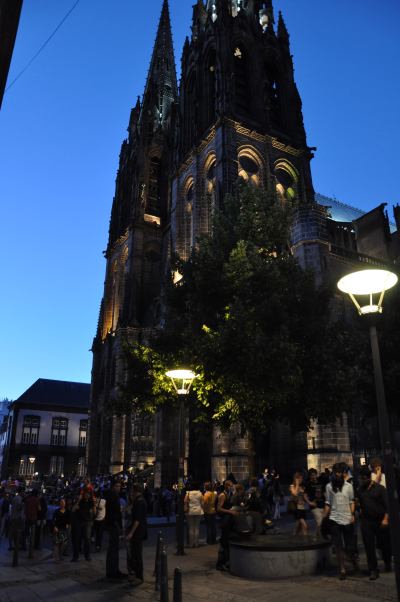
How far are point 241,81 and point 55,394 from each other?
47000 mm

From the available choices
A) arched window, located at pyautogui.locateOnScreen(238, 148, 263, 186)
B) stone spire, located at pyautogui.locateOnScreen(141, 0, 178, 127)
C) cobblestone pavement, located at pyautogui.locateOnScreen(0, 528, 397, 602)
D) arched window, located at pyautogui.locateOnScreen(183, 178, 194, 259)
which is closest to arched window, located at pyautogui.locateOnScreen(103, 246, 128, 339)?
arched window, located at pyautogui.locateOnScreen(183, 178, 194, 259)

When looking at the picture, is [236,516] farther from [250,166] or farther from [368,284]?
[250,166]

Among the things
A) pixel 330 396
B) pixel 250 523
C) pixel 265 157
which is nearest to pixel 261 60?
pixel 265 157

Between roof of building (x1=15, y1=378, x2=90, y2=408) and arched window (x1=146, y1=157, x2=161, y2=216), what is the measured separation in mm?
30663

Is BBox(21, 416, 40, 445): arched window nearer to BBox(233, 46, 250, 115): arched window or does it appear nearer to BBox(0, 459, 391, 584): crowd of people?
BBox(233, 46, 250, 115): arched window

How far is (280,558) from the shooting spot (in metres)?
7.57

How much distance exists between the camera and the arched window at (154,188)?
50.2m

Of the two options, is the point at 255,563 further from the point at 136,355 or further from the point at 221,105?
the point at 221,105

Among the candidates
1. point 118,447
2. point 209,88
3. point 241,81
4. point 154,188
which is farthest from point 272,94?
point 118,447

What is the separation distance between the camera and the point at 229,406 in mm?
14352

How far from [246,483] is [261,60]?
35.7 metres

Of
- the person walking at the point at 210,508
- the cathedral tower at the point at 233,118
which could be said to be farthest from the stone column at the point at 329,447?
the cathedral tower at the point at 233,118

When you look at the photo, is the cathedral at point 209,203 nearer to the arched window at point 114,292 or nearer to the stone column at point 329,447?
the arched window at point 114,292

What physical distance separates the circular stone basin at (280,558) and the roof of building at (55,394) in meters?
58.2
